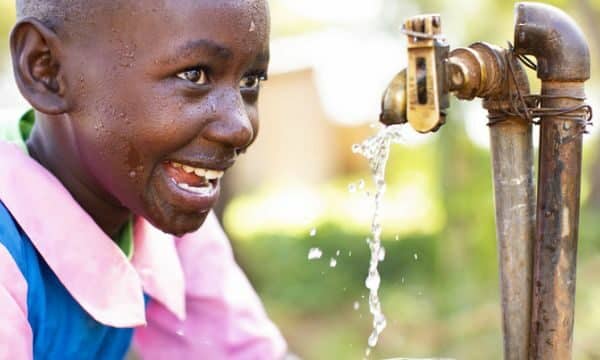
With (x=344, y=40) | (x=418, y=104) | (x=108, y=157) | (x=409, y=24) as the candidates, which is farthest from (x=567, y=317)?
(x=344, y=40)

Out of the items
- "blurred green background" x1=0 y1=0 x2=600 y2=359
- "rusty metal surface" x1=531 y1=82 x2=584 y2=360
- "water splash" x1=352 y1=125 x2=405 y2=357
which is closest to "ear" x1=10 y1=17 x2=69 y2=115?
"blurred green background" x1=0 y1=0 x2=600 y2=359

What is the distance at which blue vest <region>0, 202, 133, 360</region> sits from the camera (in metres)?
1.93

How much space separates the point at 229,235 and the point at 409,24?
20.5 ft

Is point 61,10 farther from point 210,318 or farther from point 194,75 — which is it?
point 210,318

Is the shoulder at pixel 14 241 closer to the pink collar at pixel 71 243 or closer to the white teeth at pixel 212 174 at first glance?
the pink collar at pixel 71 243

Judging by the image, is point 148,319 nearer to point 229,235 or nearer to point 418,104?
point 418,104

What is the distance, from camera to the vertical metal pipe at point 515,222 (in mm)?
1649

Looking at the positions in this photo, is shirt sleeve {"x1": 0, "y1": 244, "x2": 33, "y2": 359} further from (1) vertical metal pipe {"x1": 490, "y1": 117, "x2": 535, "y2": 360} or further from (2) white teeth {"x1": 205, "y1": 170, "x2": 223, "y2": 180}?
A: (1) vertical metal pipe {"x1": 490, "y1": 117, "x2": 535, "y2": 360}

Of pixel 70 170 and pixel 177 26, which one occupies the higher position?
pixel 177 26

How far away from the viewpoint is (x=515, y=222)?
1661 millimetres

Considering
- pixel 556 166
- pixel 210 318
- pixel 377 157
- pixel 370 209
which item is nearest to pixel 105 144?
pixel 377 157

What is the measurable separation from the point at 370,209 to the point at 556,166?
5656 mm

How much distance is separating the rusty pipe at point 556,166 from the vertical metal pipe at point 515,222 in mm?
37

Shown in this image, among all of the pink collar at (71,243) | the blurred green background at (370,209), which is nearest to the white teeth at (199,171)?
the pink collar at (71,243)
